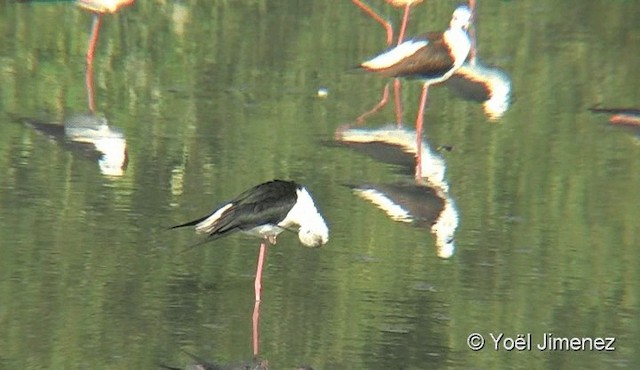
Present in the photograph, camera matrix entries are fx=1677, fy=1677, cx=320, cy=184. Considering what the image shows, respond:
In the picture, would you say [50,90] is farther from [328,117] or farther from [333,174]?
[333,174]

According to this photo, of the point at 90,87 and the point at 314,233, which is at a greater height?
the point at 90,87

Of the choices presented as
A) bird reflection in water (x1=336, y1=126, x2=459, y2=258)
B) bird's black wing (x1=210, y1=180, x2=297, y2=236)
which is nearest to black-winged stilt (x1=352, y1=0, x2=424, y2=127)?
bird reflection in water (x1=336, y1=126, x2=459, y2=258)

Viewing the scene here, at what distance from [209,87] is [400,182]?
205cm

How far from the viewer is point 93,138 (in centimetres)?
810

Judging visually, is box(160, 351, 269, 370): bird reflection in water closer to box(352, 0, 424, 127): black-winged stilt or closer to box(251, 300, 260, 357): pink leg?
box(251, 300, 260, 357): pink leg

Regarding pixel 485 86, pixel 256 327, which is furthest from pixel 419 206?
pixel 485 86

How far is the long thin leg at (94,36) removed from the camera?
9641mm

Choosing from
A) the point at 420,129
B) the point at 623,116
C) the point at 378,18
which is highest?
the point at 378,18

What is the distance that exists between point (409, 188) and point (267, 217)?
63.5 inches

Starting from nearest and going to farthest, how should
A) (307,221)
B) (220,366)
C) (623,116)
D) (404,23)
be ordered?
(220,366)
(307,221)
(623,116)
(404,23)

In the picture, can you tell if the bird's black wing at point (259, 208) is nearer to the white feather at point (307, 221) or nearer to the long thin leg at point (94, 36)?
the white feather at point (307, 221)

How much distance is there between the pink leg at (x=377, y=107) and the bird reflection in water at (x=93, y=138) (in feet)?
4.23

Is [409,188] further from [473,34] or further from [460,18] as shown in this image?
[473,34]

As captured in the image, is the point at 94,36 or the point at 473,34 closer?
the point at 94,36
